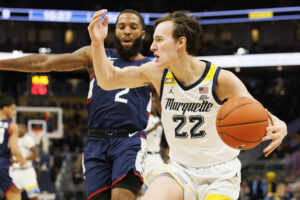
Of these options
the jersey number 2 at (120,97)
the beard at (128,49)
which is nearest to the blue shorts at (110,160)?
the jersey number 2 at (120,97)

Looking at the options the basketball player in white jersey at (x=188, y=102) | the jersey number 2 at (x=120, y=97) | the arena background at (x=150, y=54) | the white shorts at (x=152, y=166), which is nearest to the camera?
the basketball player in white jersey at (x=188, y=102)

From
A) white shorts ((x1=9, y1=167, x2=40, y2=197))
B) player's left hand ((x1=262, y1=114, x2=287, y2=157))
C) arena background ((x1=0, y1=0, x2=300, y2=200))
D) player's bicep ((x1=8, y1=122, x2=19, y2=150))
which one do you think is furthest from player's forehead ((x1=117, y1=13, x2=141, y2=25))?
arena background ((x1=0, y1=0, x2=300, y2=200))

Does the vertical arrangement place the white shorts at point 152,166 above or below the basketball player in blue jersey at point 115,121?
below

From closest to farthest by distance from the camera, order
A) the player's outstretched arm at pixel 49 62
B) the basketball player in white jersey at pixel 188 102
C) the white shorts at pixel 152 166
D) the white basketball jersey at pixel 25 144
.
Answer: the basketball player in white jersey at pixel 188 102 → the player's outstretched arm at pixel 49 62 → the white shorts at pixel 152 166 → the white basketball jersey at pixel 25 144

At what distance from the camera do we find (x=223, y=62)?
13859mm

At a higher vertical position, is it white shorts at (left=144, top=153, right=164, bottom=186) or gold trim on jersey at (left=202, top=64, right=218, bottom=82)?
gold trim on jersey at (left=202, top=64, right=218, bottom=82)

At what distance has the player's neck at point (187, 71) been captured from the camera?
3.27m

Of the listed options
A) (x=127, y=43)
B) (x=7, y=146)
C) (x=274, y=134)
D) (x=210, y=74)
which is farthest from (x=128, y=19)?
(x=7, y=146)

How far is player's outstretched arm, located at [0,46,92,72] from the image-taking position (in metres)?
3.63

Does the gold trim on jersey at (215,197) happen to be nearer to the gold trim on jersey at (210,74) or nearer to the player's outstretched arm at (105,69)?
the gold trim on jersey at (210,74)

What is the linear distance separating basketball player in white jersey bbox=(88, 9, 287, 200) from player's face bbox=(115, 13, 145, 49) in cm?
77

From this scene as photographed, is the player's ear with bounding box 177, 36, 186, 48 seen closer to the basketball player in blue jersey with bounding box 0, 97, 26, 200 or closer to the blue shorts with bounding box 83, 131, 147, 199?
the blue shorts with bounding box 83, 131, 147, 199

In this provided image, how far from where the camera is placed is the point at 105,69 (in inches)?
127

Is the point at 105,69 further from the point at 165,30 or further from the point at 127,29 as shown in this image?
the point at 127,29
